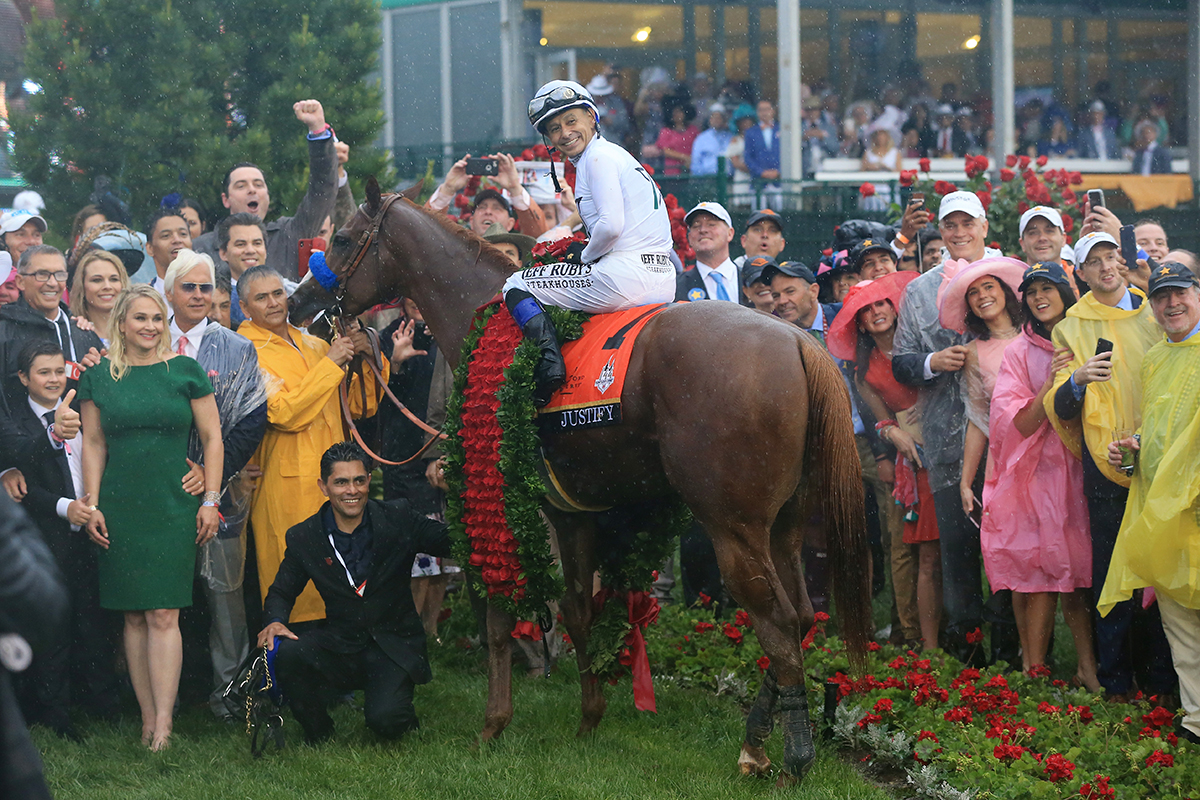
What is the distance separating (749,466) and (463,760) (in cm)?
168

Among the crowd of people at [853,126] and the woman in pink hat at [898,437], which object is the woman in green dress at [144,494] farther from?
the crowd of people at [853,126]

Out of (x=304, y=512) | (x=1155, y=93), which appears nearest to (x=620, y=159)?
(x=304, y=512)

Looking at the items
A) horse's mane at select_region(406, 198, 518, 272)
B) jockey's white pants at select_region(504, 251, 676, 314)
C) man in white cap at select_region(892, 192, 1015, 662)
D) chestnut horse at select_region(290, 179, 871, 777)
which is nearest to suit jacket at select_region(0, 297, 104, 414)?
horse's mane at select_region(406, 198, 518, 272)

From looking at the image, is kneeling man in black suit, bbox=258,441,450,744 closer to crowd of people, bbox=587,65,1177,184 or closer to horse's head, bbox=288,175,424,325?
horse's head, bbox=288,175,424,325

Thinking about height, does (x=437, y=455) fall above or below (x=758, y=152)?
below

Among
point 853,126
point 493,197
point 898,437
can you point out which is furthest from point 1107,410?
point 853,126

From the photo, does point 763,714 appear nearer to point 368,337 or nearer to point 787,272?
point 368,337

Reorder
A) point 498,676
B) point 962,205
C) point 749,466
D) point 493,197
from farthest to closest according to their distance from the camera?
1. point 493,197
2. point 962,205
3. point 498,676
4. point 749,466

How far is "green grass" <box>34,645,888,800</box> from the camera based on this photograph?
462 cm

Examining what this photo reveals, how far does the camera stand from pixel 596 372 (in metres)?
4.91

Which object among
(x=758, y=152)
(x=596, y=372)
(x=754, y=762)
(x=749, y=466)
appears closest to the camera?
(x=749, y=466)

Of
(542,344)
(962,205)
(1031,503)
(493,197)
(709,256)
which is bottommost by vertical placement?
(1031,503)

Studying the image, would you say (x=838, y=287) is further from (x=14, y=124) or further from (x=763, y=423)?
(x=14, y=124)

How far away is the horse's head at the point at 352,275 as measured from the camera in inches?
234
